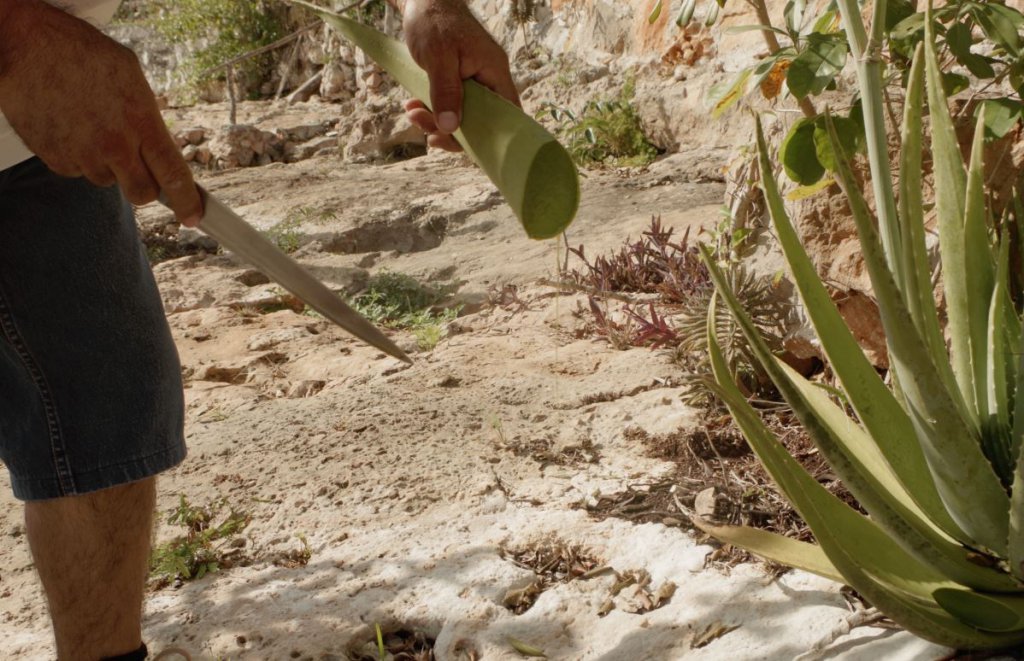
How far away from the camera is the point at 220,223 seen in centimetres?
131

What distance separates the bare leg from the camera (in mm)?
1647

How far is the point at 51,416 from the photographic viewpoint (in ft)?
5.33

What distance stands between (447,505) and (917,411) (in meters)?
1.21

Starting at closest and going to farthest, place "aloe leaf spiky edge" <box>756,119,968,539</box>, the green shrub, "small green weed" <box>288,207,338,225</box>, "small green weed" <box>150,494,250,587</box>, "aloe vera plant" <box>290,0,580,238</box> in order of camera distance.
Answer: "aloe vera plant" <box>290,0,580,238</box>, "aloe leaf spiky edge" <box>756,119,968,539</box>, "small green weed" <box>150,494,250,587</box>, "small green weed" <box>288,207,338,225</box>, the green shrub

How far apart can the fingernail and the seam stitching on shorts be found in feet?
2.98

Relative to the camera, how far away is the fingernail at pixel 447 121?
1169 millimetres

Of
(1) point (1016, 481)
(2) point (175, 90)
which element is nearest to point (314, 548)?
(1) point (1016, 481)

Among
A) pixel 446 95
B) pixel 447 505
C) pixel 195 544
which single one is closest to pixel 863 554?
pixel 446 95

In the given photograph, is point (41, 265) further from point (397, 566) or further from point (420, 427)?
point (420, 427)

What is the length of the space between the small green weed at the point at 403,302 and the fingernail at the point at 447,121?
2606mm

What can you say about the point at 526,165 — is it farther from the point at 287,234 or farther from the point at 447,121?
the point at 287,234

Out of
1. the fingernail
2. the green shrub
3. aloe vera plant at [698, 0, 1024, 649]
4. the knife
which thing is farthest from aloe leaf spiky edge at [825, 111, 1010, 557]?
the green shrub

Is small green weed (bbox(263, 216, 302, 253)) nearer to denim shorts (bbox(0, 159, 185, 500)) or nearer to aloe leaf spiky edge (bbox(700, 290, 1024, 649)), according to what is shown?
denim shorts (bbox(0, 159, 185, 500))

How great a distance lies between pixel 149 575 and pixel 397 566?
1.95 feet
